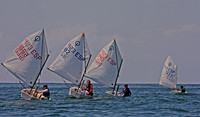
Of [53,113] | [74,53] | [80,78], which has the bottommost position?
[53,113]

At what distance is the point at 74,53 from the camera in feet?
120

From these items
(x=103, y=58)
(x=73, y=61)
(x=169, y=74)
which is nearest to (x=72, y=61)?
(x=73, y=61)

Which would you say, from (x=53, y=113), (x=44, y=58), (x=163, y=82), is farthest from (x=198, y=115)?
(x=163, y=82)

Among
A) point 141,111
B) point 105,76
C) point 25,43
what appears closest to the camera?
point 141,111

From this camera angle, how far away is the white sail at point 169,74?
2525 inches

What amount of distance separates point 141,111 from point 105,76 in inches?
528

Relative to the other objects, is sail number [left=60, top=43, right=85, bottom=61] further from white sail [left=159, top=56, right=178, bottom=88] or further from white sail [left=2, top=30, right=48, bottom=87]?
white sail [left=159, top=56, right=178, bottom=88]

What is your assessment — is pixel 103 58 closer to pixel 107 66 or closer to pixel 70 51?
pixel 107 66

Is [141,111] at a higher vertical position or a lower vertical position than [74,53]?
lower

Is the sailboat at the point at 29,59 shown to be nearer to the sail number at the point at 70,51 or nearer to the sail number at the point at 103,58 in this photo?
the sail number at the point at 70,51

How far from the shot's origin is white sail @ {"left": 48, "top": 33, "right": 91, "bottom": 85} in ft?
118

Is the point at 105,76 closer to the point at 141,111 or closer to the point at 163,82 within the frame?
the point at 141,111

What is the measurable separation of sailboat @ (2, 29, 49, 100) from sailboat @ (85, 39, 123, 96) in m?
6.72

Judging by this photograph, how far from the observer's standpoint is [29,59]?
32188 millimetres
